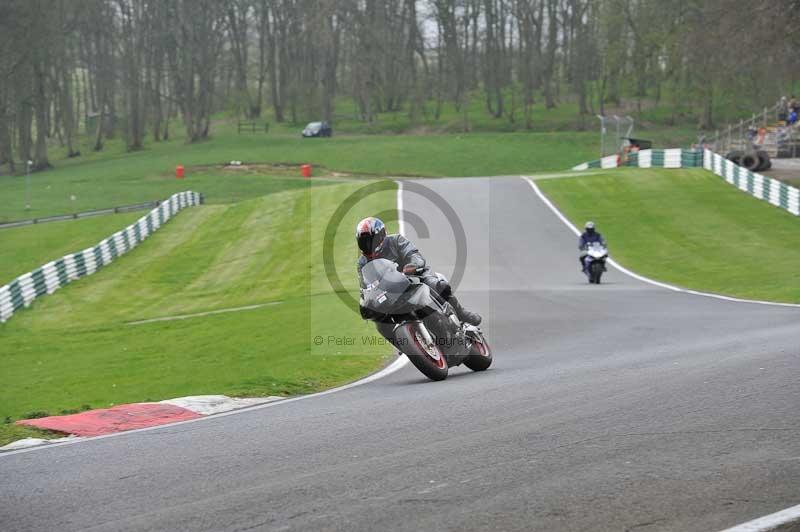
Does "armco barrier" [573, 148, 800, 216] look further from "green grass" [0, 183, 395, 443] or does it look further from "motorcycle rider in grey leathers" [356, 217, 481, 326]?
"motorcycle rider in grey leathers" [356, 217, 481, 326]

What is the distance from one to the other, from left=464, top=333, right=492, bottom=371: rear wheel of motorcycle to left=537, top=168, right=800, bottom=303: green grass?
1125 cm

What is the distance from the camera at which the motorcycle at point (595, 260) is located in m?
24.6

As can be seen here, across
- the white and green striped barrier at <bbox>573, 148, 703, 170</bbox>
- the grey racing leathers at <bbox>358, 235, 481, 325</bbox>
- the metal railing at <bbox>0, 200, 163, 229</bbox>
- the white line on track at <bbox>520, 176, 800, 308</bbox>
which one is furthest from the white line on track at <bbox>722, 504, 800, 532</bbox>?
the metal railing at <bbox>0, 200, 163, 229</bbox>

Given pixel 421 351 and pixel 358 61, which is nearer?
pixel 421 351

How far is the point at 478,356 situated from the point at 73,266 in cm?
2403

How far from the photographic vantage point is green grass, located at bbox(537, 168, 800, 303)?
2638cm

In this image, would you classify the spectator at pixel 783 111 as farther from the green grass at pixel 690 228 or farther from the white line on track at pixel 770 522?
the white line on track at pixel 770 522

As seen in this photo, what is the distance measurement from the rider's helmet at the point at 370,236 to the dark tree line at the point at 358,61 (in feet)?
180

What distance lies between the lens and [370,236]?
10.5m

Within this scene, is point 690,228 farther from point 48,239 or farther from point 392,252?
point 392,252

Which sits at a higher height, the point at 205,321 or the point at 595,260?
the point at 595,260

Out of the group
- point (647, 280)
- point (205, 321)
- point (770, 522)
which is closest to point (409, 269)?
point (770, 522)

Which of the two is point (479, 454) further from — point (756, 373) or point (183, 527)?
point (756, 373)

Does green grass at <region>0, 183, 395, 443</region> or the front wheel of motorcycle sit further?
green grass at <region>0, 183, 395, 443</region>
